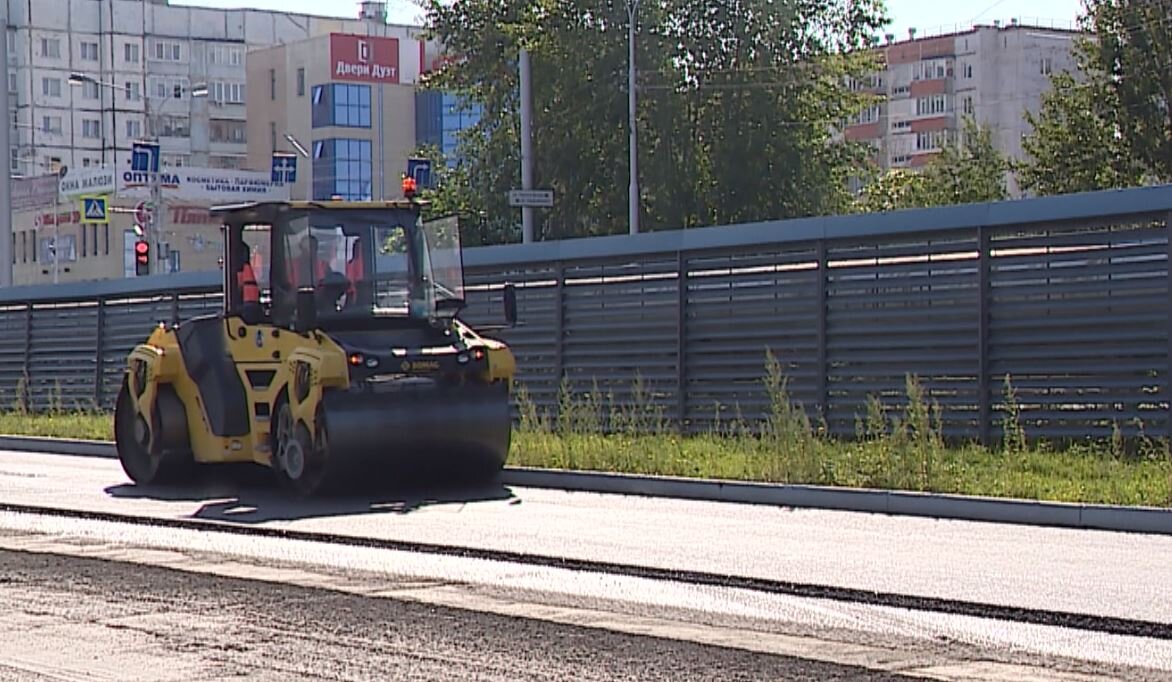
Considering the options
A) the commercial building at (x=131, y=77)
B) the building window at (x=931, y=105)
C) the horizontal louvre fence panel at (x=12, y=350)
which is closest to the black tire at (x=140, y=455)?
the horizontal louvre fence panel at (x=12, y=350)

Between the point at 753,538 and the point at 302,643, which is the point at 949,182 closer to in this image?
the point at 753,538

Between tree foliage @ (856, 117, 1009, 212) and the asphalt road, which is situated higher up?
tree foliage @ (856, 117, 1009, 212)

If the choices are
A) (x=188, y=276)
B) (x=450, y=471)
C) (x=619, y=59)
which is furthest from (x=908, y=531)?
(x=619, y=59)

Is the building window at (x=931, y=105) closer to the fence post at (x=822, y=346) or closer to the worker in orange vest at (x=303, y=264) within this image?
the fence post at (x=822, y=346)

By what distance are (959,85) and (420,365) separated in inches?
4532

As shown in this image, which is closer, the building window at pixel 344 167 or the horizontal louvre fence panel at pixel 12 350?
the horizontal louvre fence panel at pixel 12 350

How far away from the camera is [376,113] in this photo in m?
120

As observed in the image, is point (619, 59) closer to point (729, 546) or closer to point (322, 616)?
point (729, 546)

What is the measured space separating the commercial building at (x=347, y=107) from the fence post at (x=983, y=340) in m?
95.6

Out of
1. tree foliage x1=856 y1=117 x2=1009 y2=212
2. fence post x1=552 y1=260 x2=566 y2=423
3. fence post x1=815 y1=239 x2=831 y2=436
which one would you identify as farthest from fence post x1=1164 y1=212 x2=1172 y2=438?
tree foliage x1=856 y1=117 x2=1009 y2=212

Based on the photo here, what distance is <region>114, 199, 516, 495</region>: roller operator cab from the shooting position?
1800cm

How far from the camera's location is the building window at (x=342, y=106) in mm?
117875

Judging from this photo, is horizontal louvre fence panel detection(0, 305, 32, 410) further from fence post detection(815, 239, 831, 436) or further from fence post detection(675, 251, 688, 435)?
fence post detection(815, 239, 831, 436)

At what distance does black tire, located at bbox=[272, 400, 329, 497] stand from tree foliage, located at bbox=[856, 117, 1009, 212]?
46.8 metres
